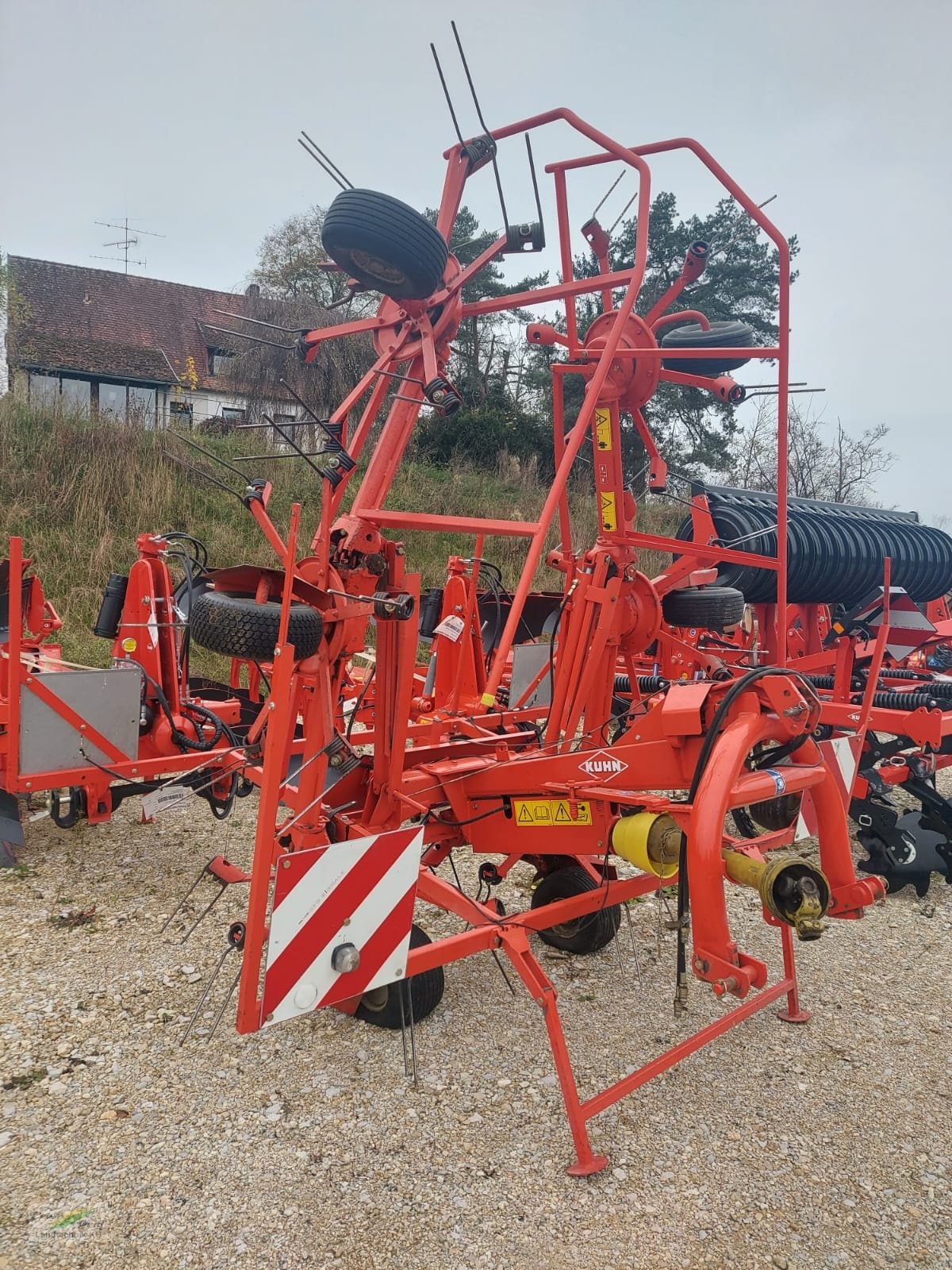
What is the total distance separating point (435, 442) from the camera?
18047 millimetres

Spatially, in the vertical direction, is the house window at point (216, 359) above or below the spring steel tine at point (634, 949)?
above

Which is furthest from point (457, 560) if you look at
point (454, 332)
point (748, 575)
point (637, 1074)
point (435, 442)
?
point (435, 442)

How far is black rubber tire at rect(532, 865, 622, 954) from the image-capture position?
11.6ft

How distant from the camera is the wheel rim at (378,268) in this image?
9.08ft

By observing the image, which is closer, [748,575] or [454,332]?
[454,332]

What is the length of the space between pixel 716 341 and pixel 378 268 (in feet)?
5.89

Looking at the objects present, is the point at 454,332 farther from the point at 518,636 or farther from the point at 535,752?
the point at 518,636

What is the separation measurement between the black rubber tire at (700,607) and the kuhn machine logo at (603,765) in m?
1.90

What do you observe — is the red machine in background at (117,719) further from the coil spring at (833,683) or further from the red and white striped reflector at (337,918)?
the coil spring at (833,683)

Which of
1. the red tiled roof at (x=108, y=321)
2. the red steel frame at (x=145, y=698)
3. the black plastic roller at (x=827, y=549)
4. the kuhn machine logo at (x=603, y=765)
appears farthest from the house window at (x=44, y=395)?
the kuhn machine logo at (x=603, y=765)

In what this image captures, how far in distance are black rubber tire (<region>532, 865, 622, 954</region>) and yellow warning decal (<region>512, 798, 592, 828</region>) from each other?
685 millimetres

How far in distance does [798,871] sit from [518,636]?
16.9ft

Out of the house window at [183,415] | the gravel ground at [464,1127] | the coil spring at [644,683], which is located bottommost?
the gravel ground at [464,1127]

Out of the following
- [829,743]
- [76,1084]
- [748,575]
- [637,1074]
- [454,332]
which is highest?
[454,332]
